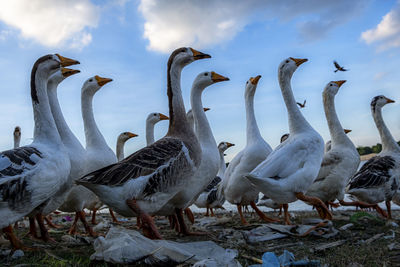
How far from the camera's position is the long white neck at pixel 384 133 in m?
9.77

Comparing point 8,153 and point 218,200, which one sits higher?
point 8,153

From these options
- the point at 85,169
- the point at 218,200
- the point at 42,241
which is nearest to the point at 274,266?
the point at 42,241

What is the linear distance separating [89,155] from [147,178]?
3088mm

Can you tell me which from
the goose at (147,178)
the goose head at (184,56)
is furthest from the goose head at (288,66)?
the goose at (147,178)

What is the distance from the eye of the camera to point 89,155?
7.47 metres

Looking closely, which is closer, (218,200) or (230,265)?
(230,265)

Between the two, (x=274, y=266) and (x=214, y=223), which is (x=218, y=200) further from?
(x=274, y=266)

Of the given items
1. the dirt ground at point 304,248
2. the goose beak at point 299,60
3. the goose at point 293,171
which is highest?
the goose beak at point 299,60

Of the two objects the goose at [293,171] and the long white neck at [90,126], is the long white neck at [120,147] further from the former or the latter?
the goose at [293,171]

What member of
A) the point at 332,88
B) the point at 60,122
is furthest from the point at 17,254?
the point at 332,88

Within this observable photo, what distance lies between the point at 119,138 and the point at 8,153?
24.8 ft

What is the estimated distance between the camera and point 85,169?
7.13 m

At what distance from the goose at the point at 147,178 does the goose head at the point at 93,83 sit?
11.8 feet

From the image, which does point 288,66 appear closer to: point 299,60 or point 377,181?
point 299,60
